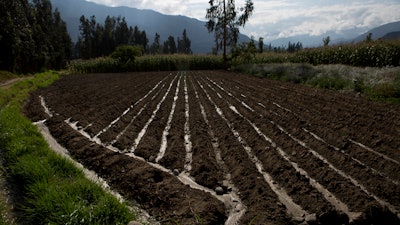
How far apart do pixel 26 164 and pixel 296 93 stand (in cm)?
985

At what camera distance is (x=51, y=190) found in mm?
4117

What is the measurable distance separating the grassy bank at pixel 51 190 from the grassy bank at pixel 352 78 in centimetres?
946

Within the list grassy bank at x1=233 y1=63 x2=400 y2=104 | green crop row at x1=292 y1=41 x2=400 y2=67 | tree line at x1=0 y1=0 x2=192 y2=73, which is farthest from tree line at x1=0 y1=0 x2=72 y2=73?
green crop row at x1=292 y1=41 x2=400 y2=67

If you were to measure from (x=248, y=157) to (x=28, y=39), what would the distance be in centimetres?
4257

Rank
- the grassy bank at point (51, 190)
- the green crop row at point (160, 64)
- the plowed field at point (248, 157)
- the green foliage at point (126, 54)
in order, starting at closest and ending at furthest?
the grassy bank at point (51, 190) → the plowed field at point (248, 157) → the green foliage at point (126, 54) → the green crop row at point (160, 64)

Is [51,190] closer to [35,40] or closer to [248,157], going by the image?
[248,157]

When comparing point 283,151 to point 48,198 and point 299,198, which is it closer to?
point 299,198

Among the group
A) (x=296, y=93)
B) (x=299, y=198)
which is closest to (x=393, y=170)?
(x=299, y=198)

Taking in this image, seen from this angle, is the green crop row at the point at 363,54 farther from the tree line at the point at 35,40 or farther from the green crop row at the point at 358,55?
the tree line at the point at 35,40

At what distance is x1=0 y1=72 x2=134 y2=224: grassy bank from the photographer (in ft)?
11.9

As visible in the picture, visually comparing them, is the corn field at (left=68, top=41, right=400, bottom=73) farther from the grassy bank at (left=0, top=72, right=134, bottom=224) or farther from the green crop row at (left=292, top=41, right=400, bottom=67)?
the grassy bank at (left=0, top=72, right=134, bottom=224)

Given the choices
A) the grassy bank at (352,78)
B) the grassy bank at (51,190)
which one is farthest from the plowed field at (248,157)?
the grassy bank at (352,78)

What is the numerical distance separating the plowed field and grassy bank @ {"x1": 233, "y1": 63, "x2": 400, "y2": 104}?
125 centimetres

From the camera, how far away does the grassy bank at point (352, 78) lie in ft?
35.1
